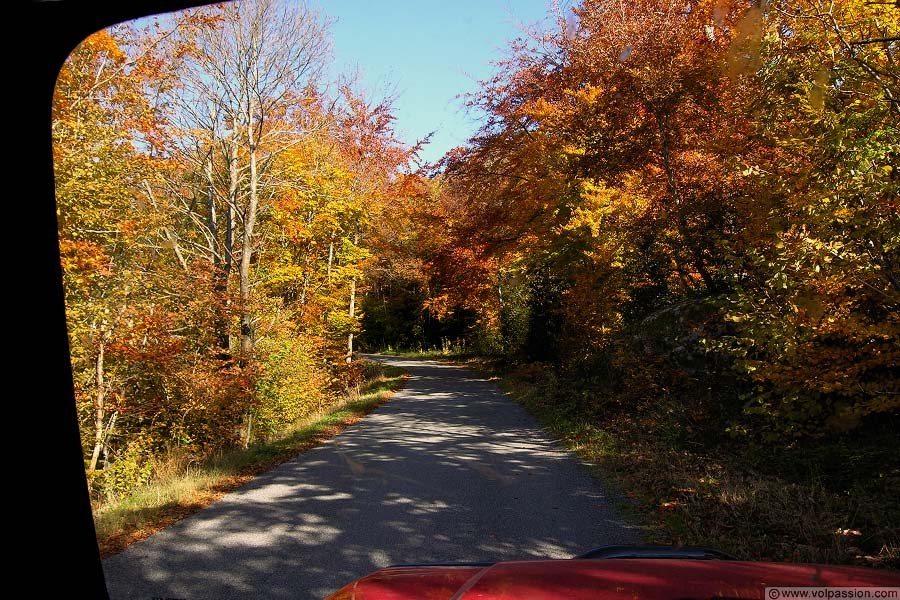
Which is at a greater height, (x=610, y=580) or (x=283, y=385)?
(x=610, y=580)

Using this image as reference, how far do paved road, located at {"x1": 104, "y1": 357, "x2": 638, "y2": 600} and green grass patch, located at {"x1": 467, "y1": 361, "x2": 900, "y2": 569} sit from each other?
56 cm

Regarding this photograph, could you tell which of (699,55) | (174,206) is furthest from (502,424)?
(174,206)

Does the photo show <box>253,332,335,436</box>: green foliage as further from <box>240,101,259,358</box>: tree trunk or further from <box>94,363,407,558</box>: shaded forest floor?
<box>94,363,407,558</box>: shaded forest floor

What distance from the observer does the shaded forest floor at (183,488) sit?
5751mm

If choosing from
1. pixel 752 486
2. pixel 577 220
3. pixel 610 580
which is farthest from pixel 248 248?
pixel 610 580

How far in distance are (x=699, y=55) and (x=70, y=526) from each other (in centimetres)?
1307

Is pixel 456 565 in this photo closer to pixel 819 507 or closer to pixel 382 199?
pixel 819 507

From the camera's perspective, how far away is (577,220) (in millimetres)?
17750

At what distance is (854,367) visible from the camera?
647cm

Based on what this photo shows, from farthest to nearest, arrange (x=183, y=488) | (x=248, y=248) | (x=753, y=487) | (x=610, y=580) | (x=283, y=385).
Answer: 1. (x=283, y=385)
2. (x=248, y=248)
3. (x=183, y=488)
4. (x=753, y=487)
5. (x=610, y=580)

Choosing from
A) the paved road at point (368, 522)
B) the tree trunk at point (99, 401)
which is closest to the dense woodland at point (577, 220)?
the tree trunk at point (99, 401)

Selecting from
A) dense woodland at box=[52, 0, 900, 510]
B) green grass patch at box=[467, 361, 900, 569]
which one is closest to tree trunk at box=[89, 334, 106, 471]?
dense woodland at box=[52, 0, 900, 510]

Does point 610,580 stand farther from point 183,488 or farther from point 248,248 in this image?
point 248,248

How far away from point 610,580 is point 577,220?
1628cm
